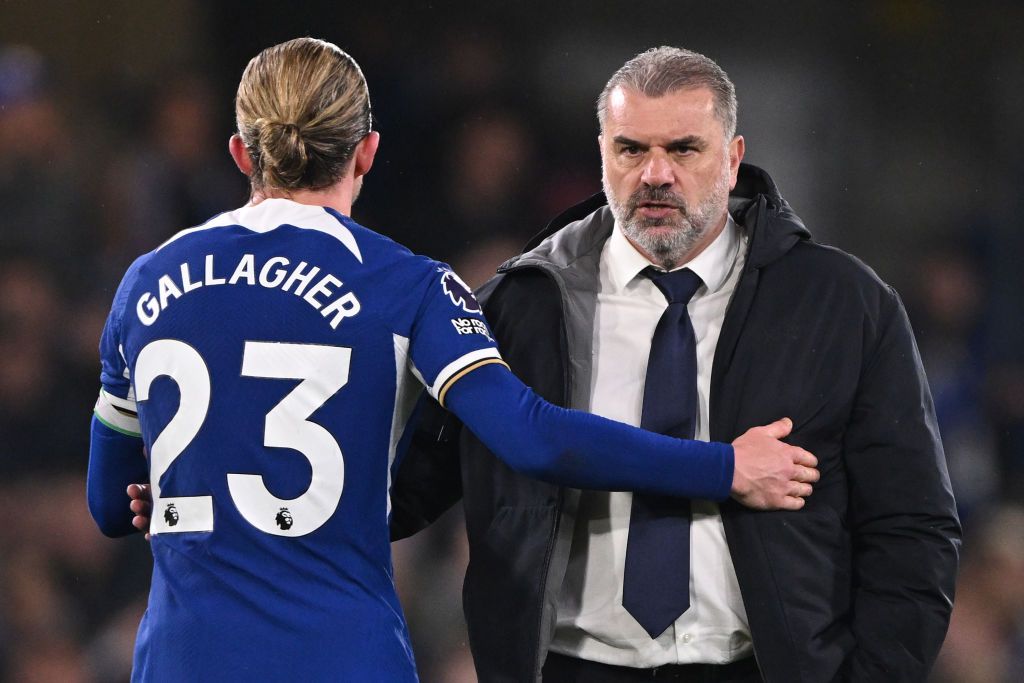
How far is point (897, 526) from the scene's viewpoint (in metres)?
1.57

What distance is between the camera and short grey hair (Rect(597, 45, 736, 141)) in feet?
5.52

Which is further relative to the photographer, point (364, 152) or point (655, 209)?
point (655, 209)

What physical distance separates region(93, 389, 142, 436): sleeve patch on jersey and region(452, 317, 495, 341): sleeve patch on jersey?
→ 0.41m

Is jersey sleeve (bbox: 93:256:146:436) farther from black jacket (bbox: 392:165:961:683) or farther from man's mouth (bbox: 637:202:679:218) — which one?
man's mouth (bbox: 637:202:679:218)

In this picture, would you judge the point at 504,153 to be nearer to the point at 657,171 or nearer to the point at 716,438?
the point at 657,171

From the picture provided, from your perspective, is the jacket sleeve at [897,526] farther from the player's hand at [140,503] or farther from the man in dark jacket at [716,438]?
the player's hand at [140,503]

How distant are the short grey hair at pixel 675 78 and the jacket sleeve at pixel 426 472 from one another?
485mm

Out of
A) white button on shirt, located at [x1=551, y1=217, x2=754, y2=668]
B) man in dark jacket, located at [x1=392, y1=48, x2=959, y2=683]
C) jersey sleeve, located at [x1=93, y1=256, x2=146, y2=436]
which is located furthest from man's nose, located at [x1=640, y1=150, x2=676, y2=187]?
jersey sleeve, located at [x1=93, y1=256, x2=146, y2=436]

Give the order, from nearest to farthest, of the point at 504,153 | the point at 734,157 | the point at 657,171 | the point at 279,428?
the point at 279,428 < the point at 657,171 < the point at 734,157 < the point at 504,153

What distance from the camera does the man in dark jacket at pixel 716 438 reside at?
1548mm

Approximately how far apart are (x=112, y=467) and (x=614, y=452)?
0.62 metres

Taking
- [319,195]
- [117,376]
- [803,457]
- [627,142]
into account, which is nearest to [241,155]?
[319,195]

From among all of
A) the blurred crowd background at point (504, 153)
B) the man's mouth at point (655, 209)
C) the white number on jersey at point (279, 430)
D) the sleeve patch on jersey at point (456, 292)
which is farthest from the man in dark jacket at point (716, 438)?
the blurred crowd background at point (504, 153)

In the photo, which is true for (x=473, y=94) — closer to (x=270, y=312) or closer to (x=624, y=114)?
(x=624, y=114)
